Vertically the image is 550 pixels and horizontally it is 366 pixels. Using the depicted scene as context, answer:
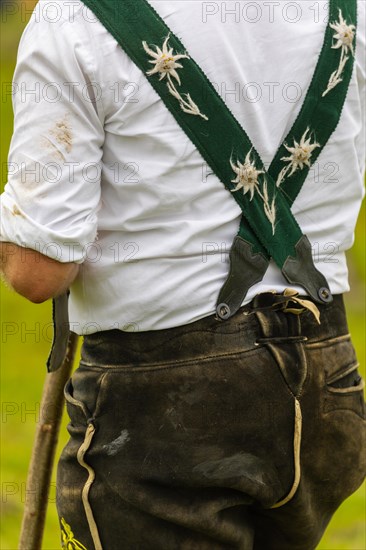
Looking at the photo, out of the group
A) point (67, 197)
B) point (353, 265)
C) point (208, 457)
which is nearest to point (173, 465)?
point (208, 457)

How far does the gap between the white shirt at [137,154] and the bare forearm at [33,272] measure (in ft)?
0.12

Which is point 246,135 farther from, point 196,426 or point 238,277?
point 196,426

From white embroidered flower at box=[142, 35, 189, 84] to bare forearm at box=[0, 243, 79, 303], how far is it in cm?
44

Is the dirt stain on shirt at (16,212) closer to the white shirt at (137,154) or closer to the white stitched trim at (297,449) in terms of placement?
the white shirt at (137,154)

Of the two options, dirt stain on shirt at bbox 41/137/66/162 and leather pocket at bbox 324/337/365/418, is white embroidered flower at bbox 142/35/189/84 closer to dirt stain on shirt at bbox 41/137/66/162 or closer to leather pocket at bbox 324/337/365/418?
dirt stain on shirt at bbox 41/137/66/162

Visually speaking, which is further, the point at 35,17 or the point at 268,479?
the point at 268,479

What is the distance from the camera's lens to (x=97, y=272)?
2451 mm

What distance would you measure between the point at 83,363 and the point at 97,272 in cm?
23

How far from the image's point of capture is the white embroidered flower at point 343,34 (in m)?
2.50

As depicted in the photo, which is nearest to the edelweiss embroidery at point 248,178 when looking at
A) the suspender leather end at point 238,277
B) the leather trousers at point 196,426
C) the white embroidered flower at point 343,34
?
the suspender leather end at point 238,277

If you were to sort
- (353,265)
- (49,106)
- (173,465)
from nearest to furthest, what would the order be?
1. (49,106)
2. (173,465)
3. (353,265)

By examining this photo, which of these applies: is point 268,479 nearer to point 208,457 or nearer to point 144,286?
point 208,457

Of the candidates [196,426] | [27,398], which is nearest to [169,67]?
[196,426]

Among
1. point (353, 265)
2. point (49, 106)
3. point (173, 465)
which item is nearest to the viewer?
point (49, 106)
